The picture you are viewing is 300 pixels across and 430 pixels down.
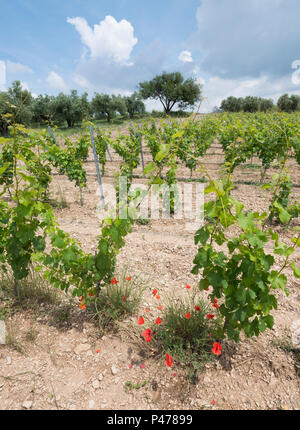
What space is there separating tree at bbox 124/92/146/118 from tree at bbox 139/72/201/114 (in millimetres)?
3367

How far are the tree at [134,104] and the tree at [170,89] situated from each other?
133 inches

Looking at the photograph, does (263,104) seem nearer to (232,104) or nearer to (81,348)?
(232,104)

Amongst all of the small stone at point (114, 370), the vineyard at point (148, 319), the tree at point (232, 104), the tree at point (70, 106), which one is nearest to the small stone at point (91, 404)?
the vineyard at point (148, 319)

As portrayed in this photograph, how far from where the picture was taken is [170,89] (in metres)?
37.0

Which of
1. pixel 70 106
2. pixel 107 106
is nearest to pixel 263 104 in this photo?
pixel 107 106

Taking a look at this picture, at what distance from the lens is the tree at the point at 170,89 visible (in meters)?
37.2

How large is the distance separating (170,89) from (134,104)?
685cm

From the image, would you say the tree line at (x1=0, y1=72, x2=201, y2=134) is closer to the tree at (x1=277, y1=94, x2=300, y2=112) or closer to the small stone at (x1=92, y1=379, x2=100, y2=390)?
the tree at (x1=277, y1=94, x2=300, y2=112)

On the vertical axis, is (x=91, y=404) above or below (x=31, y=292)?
below

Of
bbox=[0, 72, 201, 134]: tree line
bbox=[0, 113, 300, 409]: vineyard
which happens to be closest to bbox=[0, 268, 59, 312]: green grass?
bbox=[0, 113, 300, 409]: vineyard
